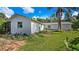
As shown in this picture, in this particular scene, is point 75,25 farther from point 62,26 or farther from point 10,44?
point 10,44

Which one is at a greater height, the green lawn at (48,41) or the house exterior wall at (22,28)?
the house exterior wall at (22,28)

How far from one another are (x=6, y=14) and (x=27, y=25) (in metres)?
0.30

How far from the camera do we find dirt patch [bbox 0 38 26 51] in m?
3.89

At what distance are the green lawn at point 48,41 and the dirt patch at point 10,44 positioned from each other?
2.3 inches

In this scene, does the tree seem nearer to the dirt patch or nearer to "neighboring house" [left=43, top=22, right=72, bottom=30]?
"neighboring house" [left=43, top=22, right=72, bottom=30]

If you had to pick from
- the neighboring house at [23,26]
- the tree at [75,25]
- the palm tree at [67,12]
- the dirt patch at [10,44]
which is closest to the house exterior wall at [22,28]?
the neighboring house at [23,26]

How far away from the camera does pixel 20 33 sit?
394 centimetres

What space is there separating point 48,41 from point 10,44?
1.56 ft

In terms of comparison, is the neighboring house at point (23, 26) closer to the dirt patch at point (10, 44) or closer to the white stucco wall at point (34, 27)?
the white stucco wall at point (34, 27)

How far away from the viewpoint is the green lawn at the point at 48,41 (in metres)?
3.88

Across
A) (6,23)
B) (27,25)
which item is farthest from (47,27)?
(6,23)

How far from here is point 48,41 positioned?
3.92 m

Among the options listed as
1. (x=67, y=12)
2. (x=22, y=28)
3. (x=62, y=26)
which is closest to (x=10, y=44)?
(x=22, y=28)
